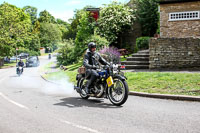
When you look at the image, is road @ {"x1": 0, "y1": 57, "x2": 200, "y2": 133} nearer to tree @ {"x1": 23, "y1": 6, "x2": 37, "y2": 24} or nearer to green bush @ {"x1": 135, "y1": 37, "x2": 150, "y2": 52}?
green bush @ {"x1": 135, "y1": 37, "x2": 150, "y2": 52}

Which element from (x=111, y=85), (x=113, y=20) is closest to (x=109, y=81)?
(x=111, y=85)

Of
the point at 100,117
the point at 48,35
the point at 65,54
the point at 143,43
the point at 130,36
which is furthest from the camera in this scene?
the point at 48,35

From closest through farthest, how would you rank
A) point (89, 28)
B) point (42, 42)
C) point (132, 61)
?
point (132, 61), point (89, 28), point (42, 42)

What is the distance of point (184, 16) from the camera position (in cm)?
2083

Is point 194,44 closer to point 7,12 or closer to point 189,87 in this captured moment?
point 189,87

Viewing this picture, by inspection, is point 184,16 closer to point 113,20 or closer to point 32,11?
point 113,20

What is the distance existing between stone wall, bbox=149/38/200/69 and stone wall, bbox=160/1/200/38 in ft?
20.1

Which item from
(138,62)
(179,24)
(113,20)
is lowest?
(138,62)

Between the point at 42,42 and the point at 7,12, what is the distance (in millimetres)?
39472

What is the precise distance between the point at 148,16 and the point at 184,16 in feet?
31.5

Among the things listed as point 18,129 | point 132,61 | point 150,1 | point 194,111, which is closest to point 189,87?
point 194,111

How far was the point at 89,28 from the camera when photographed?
28.2 m

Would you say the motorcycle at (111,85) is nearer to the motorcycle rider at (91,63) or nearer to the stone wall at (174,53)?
the motorcycle rider at (91,63)

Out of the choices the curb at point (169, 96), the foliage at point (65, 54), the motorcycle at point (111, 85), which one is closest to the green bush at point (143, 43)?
the foliage at point (65, 54)
